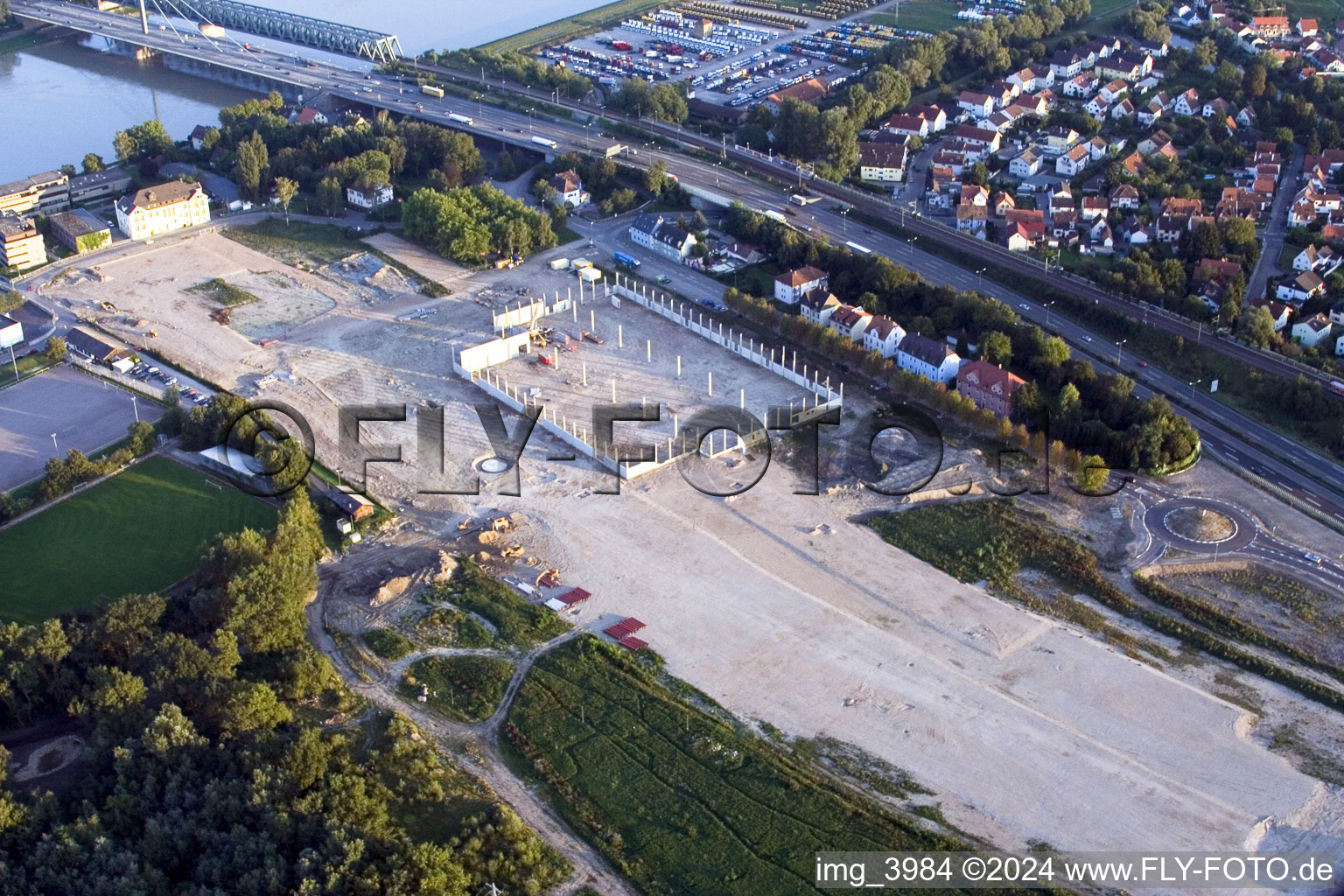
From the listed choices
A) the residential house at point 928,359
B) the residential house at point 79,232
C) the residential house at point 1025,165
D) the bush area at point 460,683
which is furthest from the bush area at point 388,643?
the residential house at point 1025,165

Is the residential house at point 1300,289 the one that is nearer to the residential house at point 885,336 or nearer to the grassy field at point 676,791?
the residential house at point 885,336

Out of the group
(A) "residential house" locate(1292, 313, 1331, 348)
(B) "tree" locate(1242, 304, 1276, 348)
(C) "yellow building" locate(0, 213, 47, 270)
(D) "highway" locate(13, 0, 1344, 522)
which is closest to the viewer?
(D) "highway" locate(13, 0, 1344, 522)

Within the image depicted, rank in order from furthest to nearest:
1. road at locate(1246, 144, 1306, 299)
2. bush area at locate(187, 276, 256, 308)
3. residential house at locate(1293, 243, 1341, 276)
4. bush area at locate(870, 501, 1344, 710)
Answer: residential house at locate(1293, 243, 1341, 276), road at locate(1246, 144, 1306, 299), bush area at locate(187, 276, 256, 308), bush area at locate(870, 501, 1344, 710)

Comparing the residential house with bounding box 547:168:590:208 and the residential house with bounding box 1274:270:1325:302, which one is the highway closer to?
the residential house with bounding box 547:168:590:208

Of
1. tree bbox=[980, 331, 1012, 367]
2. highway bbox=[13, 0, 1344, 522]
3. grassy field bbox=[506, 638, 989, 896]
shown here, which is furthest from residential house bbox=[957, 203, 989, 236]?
grassy field bbox=[506, 638, 989, 896]

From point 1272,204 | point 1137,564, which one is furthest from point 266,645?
point 1272,204

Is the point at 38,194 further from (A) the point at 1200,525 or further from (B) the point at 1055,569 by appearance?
(A) the point at 1200,525

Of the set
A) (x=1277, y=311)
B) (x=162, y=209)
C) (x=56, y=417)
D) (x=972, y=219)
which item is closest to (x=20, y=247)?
(x=162, y=209)
